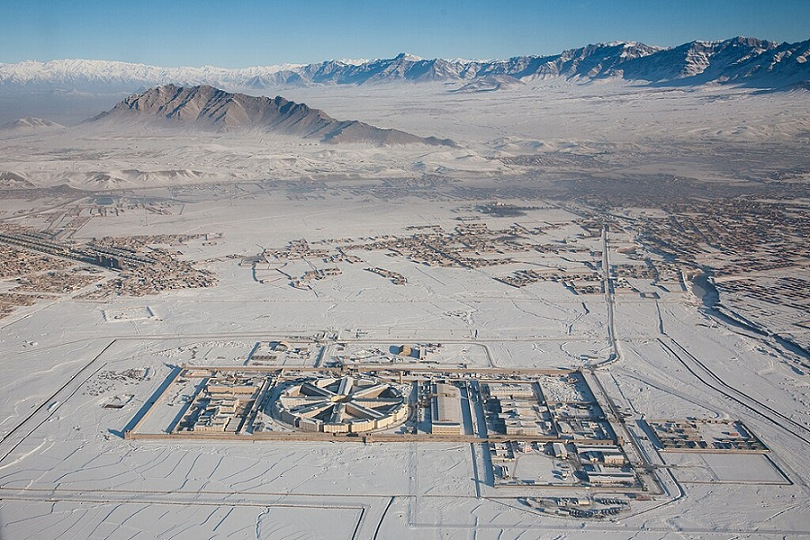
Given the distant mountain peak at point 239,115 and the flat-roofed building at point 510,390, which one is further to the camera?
the distant mountain peak at point 239,115

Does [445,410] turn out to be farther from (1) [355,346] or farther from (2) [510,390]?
(1) [355,346]

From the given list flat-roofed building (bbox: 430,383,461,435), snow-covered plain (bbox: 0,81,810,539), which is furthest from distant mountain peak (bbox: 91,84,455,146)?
flat-roofed building (bbox: 430,383,461,435)

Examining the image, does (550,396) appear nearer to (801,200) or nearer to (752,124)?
(801,200)

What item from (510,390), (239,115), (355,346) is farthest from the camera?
(239,115)

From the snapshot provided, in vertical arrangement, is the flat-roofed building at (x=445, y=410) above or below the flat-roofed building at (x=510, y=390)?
above

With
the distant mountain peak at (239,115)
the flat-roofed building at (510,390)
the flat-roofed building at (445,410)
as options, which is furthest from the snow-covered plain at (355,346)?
the distant mountain peak at (239,115)

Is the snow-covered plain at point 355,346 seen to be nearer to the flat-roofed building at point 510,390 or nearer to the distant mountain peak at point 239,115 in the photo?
the flat-roofed building at point 510,390

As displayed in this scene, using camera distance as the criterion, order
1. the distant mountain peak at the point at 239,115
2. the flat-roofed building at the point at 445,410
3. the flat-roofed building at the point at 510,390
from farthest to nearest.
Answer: the distant mountain peak at the point at 239,115 → the flat-roofed building at the point at 510,390 → the flat-roofed building at the point at 445,410

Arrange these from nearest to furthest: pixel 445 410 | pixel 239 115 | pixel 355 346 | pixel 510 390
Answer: pixel 445 410, pixel 510 390, pixel 355 346, pixel 239 115

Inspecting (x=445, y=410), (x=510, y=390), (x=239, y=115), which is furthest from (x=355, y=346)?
(x=239, y=115)
